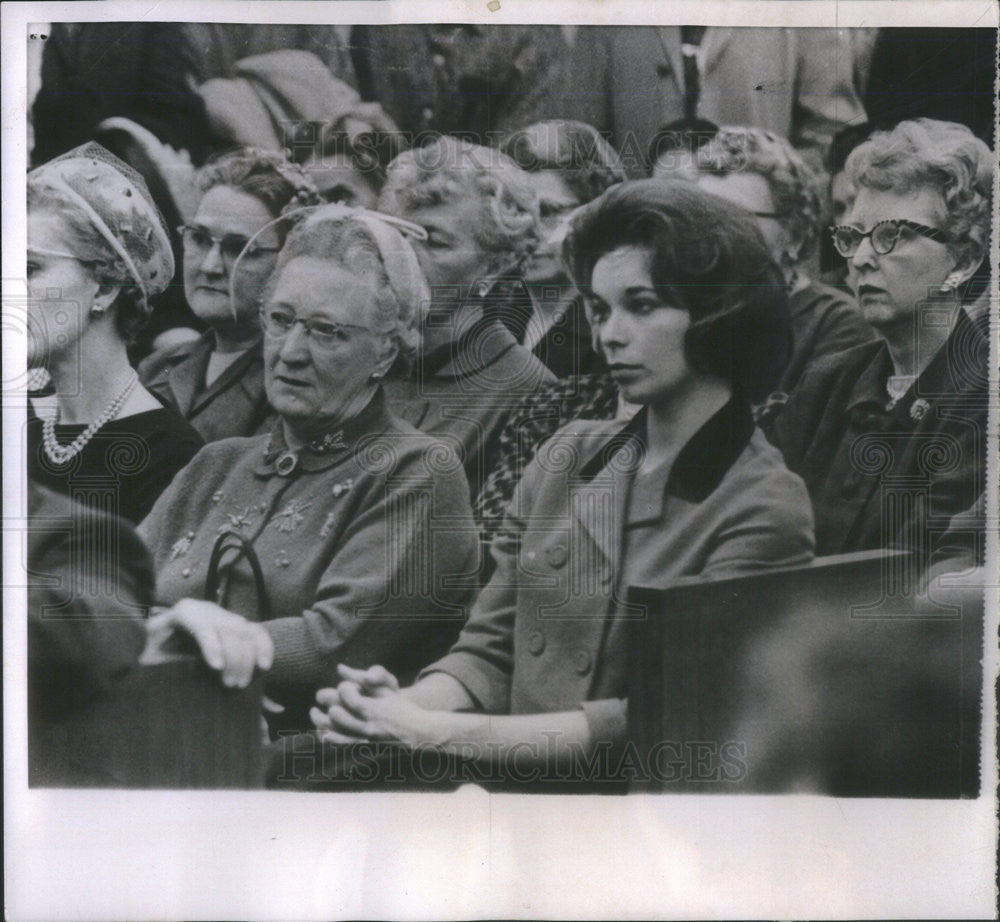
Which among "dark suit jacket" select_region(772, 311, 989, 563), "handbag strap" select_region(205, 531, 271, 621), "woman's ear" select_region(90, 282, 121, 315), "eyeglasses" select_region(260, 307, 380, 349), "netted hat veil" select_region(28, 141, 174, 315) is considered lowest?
"handbag strap" select_region(205, 531, 271, 621)

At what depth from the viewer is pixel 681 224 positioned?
2709mm

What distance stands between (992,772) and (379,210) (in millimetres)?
2536

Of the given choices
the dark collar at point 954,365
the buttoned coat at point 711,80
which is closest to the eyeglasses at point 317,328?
the buttoned coat at point 711,80

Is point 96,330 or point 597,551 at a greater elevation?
point 96,330

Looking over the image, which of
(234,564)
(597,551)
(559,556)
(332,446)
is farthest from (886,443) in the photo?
(234,564)

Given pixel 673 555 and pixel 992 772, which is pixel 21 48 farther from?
pixel 992 772

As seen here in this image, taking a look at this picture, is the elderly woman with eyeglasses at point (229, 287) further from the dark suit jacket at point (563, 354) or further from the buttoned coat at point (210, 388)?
the dark suit jacket at point (563, 354)

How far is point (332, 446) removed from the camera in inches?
108

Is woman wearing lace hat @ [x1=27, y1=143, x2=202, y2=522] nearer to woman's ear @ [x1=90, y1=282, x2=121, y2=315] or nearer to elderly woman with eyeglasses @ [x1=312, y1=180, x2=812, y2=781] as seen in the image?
woman's ear @ [x1=90, y1=282, x2=121, y2=315]

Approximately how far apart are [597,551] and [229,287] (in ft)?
4.52

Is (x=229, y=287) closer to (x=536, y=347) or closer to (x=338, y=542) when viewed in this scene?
(x=338, y=542)

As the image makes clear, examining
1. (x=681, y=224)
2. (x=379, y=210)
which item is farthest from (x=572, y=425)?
(x=379, y=210)

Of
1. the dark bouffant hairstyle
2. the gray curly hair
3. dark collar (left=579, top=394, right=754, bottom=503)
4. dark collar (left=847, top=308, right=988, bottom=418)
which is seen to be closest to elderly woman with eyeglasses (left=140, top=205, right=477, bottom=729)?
the gray curly hair

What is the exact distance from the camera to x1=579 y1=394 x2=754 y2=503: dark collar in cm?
272
